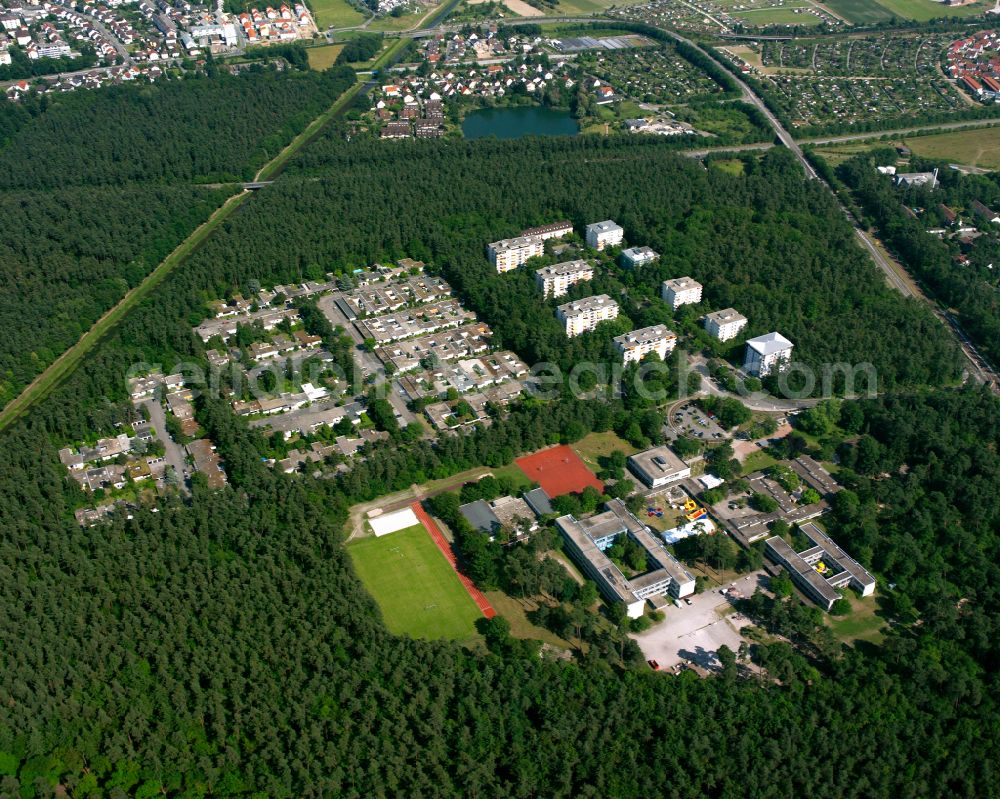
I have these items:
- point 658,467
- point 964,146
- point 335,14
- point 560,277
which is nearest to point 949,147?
point 964,146

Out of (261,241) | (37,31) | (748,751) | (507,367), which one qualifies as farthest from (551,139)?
(37,31)

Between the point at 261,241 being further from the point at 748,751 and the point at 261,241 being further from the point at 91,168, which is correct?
the point at 748,751

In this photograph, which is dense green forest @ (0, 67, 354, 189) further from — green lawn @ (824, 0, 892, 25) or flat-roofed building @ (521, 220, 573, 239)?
green lawn @ (824, 0, 892, 25)

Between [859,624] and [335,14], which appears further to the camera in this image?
[335,14]

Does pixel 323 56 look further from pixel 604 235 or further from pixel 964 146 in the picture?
pixel 964 146

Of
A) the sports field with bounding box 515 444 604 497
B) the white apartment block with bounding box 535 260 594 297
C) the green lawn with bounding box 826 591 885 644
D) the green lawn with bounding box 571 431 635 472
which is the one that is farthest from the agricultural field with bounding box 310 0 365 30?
the green lawn with bounding box 826 591 885 644

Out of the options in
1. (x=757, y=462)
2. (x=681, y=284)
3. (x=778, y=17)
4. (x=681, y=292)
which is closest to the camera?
(x=757, y=462)
